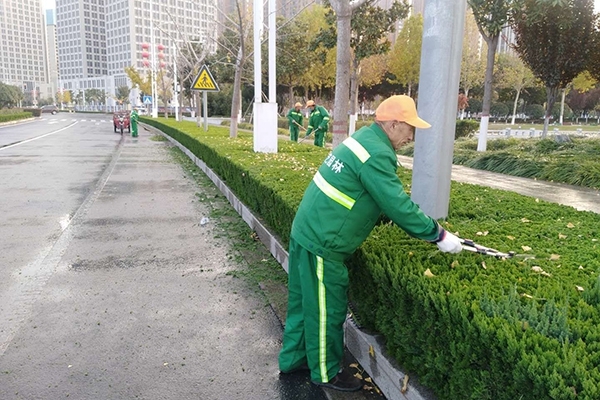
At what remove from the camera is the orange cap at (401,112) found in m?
2.76

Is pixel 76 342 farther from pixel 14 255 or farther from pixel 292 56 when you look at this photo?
pixel 292 56

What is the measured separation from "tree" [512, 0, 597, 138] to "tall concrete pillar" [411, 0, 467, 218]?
10867 mm

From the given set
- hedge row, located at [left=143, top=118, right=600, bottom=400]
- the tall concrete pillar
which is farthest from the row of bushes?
the tall concrete pillar

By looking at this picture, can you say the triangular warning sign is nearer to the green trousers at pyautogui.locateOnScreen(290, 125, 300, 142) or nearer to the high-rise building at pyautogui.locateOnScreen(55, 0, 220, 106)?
the green trousers at pyautogui.locateOnScreen(290, 125, 300, 142)

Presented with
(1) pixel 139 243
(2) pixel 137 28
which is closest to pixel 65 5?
(2) pixel 137 28

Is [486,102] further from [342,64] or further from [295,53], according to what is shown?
[295,53]

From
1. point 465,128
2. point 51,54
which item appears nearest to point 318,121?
point 465,128

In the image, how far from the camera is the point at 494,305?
6.88 feet

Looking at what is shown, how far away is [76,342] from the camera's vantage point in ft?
11.8

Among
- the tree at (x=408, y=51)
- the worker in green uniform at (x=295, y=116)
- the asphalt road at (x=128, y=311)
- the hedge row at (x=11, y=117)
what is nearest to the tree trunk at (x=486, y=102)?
the worker in green uniform at (x=295, y=116)

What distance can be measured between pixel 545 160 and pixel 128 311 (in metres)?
10.0

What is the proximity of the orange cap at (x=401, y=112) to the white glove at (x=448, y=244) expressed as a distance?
626 mm

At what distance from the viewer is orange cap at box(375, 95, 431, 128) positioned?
276 cm

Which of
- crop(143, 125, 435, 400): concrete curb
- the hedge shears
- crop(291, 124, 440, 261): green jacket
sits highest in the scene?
crop(291, 124, 440, 261): green jacket
